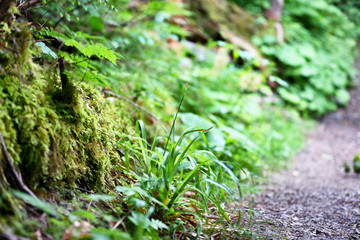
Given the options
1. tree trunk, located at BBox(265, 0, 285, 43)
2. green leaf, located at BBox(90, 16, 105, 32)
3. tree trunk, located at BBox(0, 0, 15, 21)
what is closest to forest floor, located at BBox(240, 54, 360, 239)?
tree trunk, located at BBox(0, 0, 15, 21)

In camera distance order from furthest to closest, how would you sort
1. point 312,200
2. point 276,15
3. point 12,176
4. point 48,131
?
1. point 276,15
2. point 312,200
3. point 48,131
4. point 12,176

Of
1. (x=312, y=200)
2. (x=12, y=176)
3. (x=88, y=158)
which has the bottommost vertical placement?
(x=312, y=200)

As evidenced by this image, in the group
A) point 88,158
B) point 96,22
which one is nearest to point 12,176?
point 88,158

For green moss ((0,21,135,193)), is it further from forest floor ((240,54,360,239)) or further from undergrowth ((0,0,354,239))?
forest floor ((240,54,360,239))

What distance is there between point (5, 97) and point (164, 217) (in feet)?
2.69

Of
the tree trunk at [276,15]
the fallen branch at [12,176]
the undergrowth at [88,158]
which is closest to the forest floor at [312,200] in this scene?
the undergrowth at [88,158]

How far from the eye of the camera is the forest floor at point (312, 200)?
1529 mm

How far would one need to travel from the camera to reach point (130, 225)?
47.6 inches

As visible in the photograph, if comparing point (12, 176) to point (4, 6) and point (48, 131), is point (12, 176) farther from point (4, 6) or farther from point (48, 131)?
point (4, 6)

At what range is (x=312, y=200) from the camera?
227cm

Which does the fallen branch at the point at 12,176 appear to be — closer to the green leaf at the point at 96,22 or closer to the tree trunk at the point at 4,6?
the tree trunk at the point at 4,6

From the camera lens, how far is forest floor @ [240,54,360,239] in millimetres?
1529

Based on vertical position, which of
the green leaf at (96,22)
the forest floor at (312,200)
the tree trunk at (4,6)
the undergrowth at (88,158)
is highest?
the tree trunk at (4,6)

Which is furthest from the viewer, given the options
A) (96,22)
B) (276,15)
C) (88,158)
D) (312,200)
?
(276,15)
